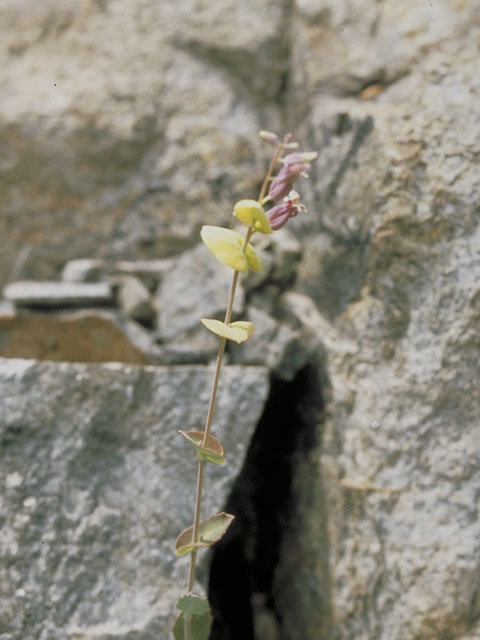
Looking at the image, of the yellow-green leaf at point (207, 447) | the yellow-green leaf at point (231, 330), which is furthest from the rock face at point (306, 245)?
the yellow-green leaf at point (231, 330)

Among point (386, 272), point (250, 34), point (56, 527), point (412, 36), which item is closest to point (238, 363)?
point (386, 272)

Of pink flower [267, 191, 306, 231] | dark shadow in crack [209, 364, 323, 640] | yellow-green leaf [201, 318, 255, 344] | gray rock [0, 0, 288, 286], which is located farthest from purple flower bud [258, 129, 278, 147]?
gray rock [0, 0, 288, 286]

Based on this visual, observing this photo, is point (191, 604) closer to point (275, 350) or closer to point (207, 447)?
point (207, 447)

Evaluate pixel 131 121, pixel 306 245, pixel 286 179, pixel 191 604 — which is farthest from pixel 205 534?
pixel 131 121

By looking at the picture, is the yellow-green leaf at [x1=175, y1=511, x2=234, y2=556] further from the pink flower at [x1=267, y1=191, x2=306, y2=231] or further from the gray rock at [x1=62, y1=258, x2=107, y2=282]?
the gray rock at [x1=62, y1=258, x2=107, y2=282]

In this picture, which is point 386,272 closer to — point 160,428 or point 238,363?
point 238,363

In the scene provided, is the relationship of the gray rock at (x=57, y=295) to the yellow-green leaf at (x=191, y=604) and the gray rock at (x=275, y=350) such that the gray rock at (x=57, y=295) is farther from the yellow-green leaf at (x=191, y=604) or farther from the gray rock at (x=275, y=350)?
the yellow-green leaf at (x=191, y=604)
